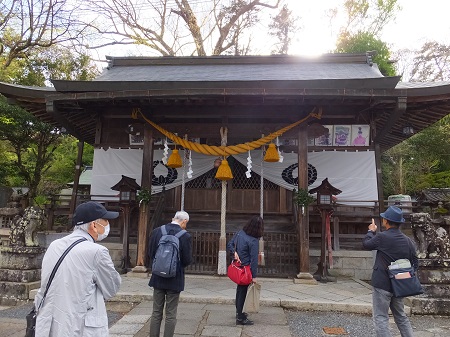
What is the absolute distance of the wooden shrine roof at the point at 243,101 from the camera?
286 inches

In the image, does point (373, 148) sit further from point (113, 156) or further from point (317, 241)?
point (113, 156)

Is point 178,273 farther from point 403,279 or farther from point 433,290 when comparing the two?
point 433,290

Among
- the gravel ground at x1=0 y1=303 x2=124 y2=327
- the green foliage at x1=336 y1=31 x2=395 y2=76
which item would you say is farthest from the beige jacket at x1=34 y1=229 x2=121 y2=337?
the green foliage at x1=336 y1=31 x2=395 y2=76

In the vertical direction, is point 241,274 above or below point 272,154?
below

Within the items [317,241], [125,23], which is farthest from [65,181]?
[317,241]

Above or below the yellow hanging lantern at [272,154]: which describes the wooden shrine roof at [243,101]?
above

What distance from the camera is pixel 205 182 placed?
34.4 ft

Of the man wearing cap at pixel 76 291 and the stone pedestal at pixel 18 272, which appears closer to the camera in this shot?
the man wearing cap at pixel 76 291

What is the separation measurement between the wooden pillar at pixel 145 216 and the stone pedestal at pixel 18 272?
2.04 metres

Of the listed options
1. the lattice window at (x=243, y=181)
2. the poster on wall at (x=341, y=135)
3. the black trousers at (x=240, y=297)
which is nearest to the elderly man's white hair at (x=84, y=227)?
the black trousers at (x=240, y=297)

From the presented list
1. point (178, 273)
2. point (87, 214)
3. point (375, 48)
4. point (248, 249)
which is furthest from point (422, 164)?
point (87, 214)

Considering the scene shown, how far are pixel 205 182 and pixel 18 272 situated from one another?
5.54 metres

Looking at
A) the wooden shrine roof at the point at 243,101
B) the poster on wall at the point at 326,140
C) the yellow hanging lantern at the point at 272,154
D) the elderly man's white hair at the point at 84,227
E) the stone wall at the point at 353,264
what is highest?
the wooden shrine roof at the point at 243,101

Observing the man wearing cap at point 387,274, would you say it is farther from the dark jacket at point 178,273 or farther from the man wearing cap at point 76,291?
the man wearing cap at point 76,291
